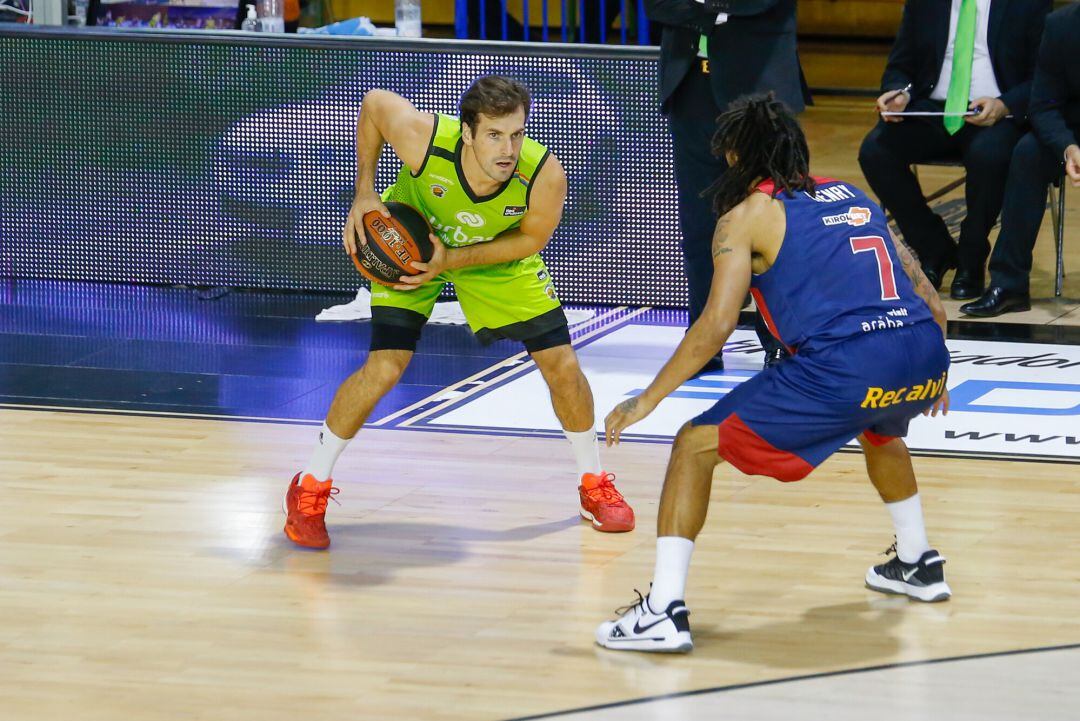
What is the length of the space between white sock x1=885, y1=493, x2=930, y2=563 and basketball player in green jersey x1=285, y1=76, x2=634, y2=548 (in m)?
0.88

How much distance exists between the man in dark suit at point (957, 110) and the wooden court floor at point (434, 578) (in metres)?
2.63

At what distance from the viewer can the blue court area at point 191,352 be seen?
6676mm

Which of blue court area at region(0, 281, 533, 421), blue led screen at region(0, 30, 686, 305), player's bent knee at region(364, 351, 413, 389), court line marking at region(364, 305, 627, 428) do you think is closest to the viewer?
player's bent knee at region(364, 351, 413, 389)

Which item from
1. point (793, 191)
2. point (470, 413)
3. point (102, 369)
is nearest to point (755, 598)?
point (793, 191)

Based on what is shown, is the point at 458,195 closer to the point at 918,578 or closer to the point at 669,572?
the point at 669,572

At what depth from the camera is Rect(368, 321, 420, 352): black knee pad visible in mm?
4988

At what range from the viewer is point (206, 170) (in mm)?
8586

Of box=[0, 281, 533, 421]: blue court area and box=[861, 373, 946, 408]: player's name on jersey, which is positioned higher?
box=[861, 373, 946, 408]: player's name on jersey

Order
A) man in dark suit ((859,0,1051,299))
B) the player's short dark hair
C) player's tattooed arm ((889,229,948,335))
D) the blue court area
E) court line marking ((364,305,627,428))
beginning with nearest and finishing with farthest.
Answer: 1. player's tattooed arm ((889,229,948,335))
2. the player's short dark hair
3. court line marking ((364,305,627,428))
4. the blue court area
5. man in dark suit ((859,0,1051,299))

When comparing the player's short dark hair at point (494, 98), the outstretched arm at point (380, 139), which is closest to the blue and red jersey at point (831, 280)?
the player's short dark hair at point (494, 98)

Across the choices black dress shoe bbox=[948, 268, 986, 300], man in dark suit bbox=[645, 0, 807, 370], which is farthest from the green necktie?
man in dark suit bbox=[645, 0, 807, 370]

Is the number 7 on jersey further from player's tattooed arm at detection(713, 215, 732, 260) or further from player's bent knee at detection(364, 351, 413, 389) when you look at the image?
player's bent knee at detection(364, 351, 413, 389)

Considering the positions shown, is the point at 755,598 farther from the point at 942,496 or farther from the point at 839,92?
the point at 839,92

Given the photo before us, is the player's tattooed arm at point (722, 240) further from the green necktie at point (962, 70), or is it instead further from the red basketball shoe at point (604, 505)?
the green necktie at point (962, 70)
